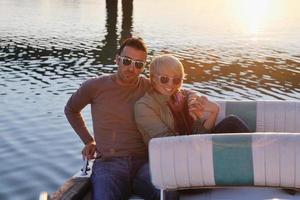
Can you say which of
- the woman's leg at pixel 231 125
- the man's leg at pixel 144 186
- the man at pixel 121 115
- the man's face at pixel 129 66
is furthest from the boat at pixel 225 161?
the man's face at pixel 129 66

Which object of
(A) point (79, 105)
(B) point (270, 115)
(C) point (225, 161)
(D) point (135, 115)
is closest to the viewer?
(C) point (225, 161)

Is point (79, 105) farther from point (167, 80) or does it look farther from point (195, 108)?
point (195, 108)

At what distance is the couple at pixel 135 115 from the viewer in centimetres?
527

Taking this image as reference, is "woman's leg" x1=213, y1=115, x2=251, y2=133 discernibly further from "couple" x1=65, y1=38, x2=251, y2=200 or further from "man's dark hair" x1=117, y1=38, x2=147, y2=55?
"man's dark hair" x1=117, y1=38, x2=147, y2=55

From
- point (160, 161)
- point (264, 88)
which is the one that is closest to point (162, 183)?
point (160, 161)

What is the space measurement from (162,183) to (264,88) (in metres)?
17.6

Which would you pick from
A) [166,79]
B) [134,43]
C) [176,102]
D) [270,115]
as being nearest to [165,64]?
[166,79]

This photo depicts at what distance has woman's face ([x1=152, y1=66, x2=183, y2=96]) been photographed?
5.24m

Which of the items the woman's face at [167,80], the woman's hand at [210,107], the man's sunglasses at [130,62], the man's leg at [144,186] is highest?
the man's sunglasses at [130,62]

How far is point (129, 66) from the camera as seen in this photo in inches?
219

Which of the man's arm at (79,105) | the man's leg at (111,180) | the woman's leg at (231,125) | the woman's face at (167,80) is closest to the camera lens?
the man's leg at (111,180)

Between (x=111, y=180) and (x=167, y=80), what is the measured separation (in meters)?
1.14

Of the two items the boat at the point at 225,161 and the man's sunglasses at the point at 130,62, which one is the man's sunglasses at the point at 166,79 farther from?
the boat at the point at 225,161

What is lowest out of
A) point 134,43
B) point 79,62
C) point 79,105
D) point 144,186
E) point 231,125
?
point 79,62
